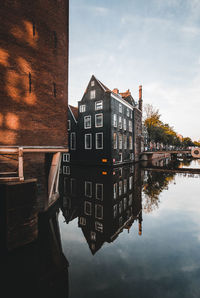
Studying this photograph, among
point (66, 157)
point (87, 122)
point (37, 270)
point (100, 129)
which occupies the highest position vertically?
point (87, 122)

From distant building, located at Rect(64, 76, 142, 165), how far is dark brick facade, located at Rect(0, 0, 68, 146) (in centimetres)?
1725

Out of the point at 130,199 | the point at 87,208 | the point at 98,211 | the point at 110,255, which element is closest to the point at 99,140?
the point at 130,199

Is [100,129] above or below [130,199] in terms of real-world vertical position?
above

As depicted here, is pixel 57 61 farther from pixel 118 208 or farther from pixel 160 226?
pixel 160 226

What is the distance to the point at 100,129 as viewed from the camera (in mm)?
25984

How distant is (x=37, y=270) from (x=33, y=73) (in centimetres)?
739

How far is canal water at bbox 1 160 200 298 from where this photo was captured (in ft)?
10.6

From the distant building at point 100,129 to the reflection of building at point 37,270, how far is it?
2032cm

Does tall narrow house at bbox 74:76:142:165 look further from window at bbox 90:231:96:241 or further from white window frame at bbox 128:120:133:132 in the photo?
window at bbox 90:231:96:241

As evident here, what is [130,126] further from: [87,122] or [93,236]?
[93,236]

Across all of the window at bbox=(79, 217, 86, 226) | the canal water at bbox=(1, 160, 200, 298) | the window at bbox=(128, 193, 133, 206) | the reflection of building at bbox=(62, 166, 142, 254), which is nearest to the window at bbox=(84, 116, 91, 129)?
the reflection of building at bbox=(62, 166, 142, 254)

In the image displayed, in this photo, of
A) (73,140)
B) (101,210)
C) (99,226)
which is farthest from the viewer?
(73,140)

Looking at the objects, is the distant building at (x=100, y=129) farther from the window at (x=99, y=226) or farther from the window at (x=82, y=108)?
the window at (x=99, y=226)

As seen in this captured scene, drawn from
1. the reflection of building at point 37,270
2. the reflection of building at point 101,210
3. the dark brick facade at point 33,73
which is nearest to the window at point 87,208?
the reflection of building at point 101,210
